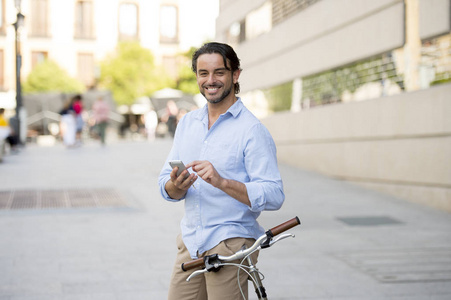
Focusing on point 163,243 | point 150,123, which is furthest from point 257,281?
point 150,123

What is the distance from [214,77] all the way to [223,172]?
38 centimetres

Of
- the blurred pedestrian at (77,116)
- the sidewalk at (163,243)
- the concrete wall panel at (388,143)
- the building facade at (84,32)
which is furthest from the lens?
the building facade at (84,32)

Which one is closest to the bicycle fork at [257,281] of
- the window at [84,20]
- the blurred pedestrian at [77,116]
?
the blurred pedestrian at [77,116]

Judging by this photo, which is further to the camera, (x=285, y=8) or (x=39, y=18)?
(x=39, y=18)

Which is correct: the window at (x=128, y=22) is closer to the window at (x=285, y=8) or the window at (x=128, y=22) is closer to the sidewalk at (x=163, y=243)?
the window at (x=285, y=8)

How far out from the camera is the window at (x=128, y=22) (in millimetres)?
58250

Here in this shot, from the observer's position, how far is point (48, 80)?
167ft

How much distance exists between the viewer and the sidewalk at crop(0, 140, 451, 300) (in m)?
5.84

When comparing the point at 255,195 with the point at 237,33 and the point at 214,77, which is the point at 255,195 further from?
the point at 237,33

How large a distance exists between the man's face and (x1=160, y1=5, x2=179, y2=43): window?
5770 centimetres

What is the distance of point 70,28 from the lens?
187 feet

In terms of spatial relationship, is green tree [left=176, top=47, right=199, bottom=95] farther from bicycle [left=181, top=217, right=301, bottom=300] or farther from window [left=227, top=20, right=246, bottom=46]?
bicycle [left=181, top=217, right=301, bottom=300]

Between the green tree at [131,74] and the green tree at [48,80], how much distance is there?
286 centimetres

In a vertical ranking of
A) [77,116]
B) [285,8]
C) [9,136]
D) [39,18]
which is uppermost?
[39,18]
